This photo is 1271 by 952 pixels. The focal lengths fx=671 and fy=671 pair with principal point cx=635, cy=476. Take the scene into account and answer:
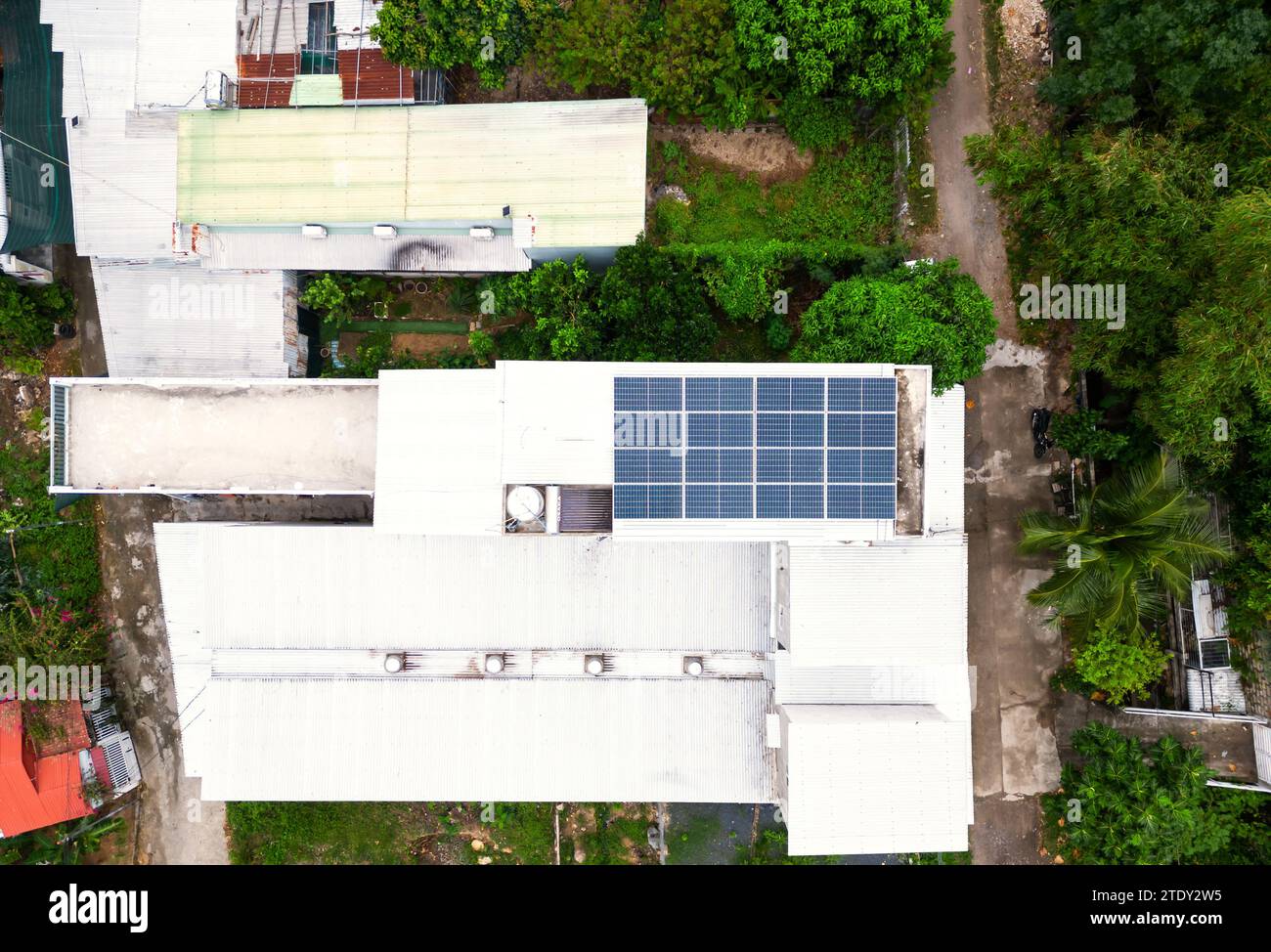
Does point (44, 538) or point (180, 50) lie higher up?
point (180, 50)

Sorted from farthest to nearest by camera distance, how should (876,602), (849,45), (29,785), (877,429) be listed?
(29,785) → (849,45) → (876,602) → (877,429)

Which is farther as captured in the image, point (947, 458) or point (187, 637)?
point (187, 637)

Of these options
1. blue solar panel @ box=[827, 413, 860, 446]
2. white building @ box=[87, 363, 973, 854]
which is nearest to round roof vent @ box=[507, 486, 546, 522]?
white building @ box=[87, 363, 973, 854]

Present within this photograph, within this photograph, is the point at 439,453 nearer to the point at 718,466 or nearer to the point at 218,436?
the point at 718,466

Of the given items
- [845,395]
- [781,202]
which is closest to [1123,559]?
[845,395]

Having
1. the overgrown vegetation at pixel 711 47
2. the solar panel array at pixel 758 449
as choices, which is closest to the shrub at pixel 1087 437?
the solar panel array at pixel 758 449

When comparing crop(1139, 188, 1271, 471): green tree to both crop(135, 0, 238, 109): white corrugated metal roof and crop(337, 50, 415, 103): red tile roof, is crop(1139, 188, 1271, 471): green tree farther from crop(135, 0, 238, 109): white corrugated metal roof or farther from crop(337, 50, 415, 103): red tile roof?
crop(135, 0, 238, 109): white corrugated metal roof
